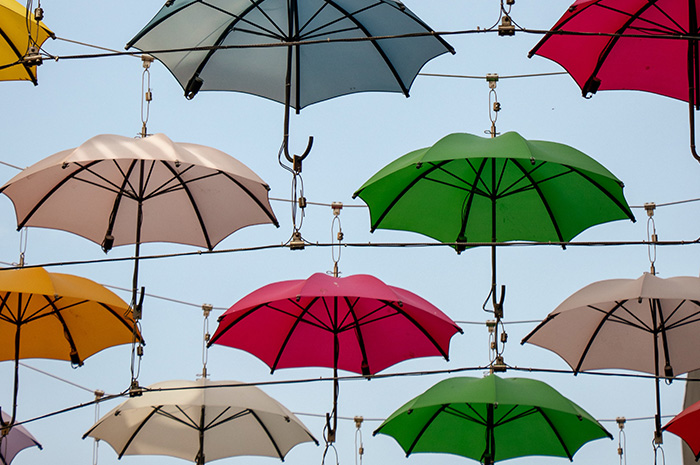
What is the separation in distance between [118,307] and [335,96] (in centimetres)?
267

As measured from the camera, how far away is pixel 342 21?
8.76 metres

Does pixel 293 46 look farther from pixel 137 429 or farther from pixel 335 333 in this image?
pixel 137 429

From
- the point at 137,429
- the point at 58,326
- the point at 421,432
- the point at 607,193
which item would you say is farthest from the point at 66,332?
the point at 607,193

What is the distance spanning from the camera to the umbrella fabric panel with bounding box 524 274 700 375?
970 cm

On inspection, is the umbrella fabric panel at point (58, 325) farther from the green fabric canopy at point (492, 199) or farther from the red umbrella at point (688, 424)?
the red umbrella at point (688, 424)

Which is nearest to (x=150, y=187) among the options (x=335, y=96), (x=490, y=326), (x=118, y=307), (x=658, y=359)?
(x=118, y=307)

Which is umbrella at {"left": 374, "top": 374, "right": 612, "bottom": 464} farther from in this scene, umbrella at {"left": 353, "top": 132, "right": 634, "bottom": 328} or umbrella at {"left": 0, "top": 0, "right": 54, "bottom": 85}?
umbrella at {"left": 0, "top": 0, "right": 54, "bottom": 85}

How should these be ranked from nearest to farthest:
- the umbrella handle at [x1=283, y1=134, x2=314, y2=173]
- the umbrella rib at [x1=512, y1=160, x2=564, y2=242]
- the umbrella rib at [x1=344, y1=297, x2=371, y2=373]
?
the umbrella handle at [x1=283, y1=134, x2=314, y2=173] → the umbrella rib at [x1=512, y1=160, x2=564, y2=242] → the umbrella rib at [x1=344, y1=297, x2=371, y2=373]

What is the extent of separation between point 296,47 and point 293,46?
1.1 inches

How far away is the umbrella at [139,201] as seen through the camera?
921 centimetres

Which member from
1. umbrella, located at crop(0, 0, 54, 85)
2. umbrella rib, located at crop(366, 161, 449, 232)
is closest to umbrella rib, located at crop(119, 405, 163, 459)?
umbrella rib, located at crop(366, 161, 449, 232)

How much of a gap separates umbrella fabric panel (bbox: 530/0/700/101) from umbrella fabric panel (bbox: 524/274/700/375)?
213cm

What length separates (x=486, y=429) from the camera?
983 centimetres

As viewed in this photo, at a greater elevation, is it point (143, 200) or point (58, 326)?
point (143, 200)
